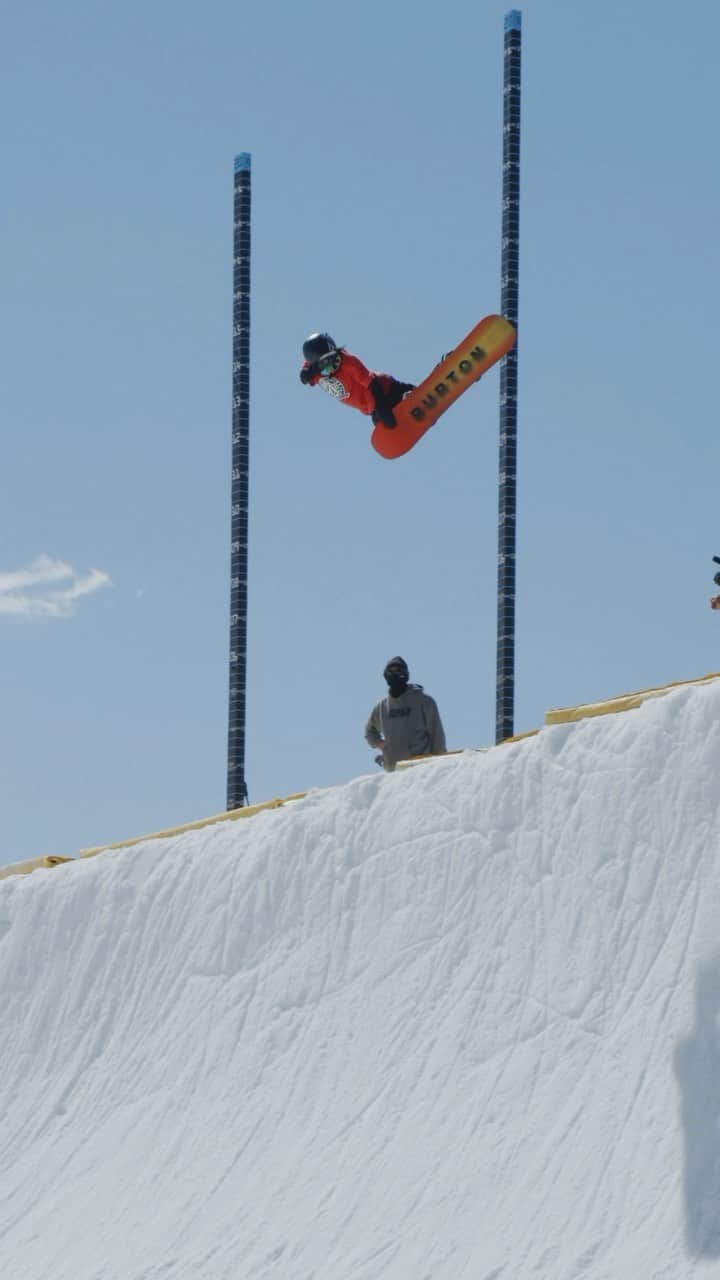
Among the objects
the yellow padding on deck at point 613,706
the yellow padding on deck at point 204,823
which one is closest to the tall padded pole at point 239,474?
the yellow padding on deck at point 204,823

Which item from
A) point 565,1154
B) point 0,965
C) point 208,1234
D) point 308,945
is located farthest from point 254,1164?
point 0,965

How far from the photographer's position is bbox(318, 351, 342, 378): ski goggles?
15.0m

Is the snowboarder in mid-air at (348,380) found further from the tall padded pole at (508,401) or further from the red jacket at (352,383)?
the tall padded pole at (508,401)

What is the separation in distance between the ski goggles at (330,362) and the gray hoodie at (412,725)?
3.05 meters

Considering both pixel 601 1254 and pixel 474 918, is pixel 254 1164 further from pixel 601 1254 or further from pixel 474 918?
pixel 601 1254

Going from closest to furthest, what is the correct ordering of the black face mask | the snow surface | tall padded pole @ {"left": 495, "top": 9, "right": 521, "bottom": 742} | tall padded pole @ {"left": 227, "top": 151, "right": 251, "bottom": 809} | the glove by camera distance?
the snow surface → the black face mask → the glove → tall padded pole @ {"left": 495, "top": 9, "right": 521, "bottom": 742} → tall padded pole @ {"left": 227, "top": 151, "right": 251, "bottom": 809}

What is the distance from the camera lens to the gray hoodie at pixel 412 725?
43.0ft

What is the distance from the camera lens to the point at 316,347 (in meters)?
15.0

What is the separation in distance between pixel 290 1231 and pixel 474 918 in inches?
80.8

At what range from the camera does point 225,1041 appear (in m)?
13.0

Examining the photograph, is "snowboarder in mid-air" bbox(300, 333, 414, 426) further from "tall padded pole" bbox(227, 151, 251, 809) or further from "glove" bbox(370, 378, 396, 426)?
"tall padded pole" bbox(227, 151, 251, 809)

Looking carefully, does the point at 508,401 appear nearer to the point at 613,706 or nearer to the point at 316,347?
the point at 316,347

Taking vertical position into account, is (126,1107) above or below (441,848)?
below

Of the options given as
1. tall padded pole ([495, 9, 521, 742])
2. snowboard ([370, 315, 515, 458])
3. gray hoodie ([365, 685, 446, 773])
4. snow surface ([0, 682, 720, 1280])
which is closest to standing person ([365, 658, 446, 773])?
gray hoodie ([365, 685, 446, 773])
